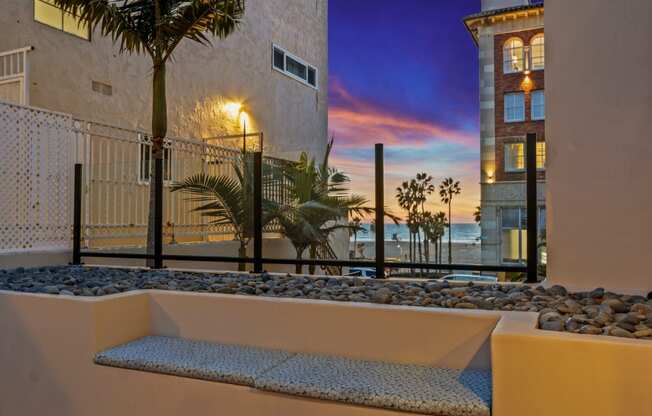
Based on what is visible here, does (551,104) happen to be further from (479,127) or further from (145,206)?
(479,127)

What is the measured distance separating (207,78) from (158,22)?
4.63m

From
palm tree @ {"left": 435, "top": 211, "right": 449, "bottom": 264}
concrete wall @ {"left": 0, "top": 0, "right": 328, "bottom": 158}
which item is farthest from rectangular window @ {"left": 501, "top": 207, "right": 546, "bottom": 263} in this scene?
palm tree @ {"left": 435, "top": 211, "right": 449, "bottom": 264}

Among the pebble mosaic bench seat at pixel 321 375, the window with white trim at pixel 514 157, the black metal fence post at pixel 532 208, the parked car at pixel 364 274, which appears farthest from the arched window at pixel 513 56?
the pebble mosaic bench seat at pixel 321 375

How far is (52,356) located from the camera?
269 cm

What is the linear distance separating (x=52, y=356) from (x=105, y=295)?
1.30 ft

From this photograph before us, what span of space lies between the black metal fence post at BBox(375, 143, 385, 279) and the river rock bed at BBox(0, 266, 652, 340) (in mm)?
187

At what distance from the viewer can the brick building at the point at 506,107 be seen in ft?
61.7

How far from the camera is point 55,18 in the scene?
23.9ft

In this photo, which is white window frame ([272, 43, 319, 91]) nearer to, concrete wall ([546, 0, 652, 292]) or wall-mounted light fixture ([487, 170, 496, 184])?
wall-mounted light fixture ([487, 170, 496, 184])

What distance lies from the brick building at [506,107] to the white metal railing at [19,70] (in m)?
15.8

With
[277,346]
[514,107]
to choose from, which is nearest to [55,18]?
[277,346]

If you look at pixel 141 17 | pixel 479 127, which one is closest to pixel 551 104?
pixel 141 17

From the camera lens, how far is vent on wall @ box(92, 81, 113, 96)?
7.79m

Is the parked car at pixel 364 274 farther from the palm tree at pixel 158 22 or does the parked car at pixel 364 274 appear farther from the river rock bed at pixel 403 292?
the palm tree at pixel 158 22
